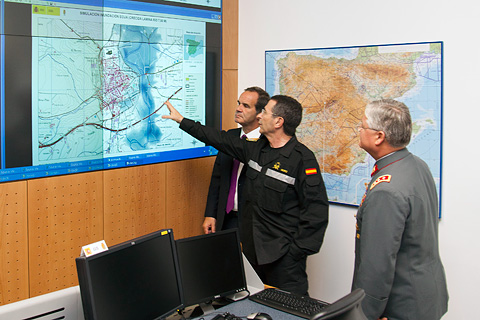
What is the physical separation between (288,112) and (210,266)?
116 cm

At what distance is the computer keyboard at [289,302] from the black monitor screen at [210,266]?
0.39 feet

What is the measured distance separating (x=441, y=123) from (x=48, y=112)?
7.84 ft

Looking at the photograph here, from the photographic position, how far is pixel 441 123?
122 inches

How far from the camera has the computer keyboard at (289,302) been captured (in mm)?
2219

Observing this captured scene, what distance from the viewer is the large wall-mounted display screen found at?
2.66 metres

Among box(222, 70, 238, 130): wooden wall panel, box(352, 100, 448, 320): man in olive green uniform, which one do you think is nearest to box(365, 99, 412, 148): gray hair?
box(352, 100, 448, 320): man in olive green uniform

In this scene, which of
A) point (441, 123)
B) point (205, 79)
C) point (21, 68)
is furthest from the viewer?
point (205, 79)

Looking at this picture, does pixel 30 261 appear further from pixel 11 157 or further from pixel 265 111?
pixel 265 111

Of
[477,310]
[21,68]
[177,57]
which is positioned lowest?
[477,310]

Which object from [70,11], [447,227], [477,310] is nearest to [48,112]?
[70,11]

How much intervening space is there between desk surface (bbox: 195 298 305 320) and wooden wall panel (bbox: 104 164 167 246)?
1.19 m

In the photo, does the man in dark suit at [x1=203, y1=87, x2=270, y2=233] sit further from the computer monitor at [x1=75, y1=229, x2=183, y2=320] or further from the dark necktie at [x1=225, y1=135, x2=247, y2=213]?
the computer monitor at [x1=75, y1=229, x2=183, y2=320]

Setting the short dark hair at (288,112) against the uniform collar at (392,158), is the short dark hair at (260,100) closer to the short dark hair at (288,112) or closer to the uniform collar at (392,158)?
the short dark hair at (288,112)

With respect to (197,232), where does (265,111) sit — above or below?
above
